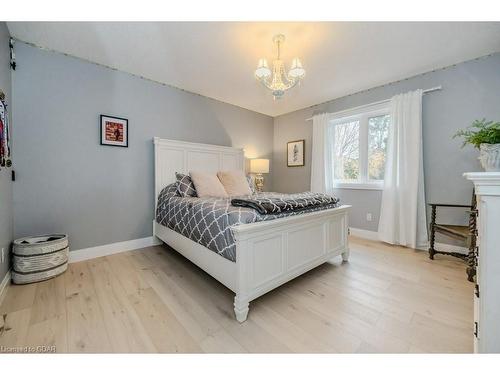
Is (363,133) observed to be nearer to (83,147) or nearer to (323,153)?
(323,153)

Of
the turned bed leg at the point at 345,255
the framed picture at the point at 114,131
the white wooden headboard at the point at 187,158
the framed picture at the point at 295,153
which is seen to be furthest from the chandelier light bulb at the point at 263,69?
the framed picture at the point at 295,153

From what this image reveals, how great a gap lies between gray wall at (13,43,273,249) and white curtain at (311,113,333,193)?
7.25 ft

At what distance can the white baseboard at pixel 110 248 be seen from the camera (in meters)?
2.35

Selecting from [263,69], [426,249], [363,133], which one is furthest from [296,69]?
[426,249]

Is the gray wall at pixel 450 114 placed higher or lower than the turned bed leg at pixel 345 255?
higher

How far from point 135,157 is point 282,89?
6.72ft

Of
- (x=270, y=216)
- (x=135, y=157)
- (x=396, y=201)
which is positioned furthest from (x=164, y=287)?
(x=396, y=201)

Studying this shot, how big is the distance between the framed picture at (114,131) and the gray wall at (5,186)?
748 mm

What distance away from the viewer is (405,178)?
2816 mm

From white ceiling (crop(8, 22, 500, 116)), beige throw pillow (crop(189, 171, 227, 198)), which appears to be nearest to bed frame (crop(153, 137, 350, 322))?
beige throw pillow (crop(189, 171, 227, 198))

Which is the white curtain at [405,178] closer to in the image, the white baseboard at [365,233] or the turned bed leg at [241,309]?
the white baseboard at [365,233]
